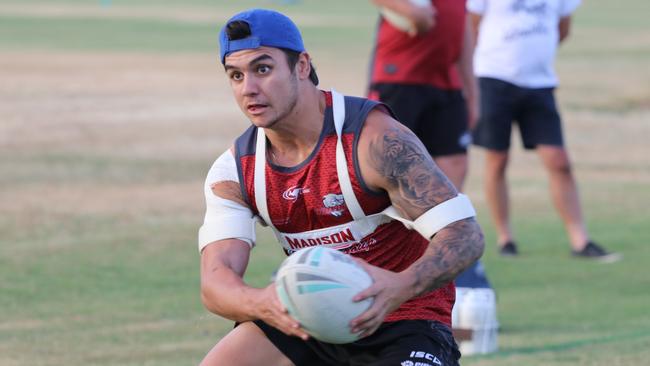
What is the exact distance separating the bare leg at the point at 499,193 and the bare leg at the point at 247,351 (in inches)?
242

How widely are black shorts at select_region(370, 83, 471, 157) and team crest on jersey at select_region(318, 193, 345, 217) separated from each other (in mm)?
4606

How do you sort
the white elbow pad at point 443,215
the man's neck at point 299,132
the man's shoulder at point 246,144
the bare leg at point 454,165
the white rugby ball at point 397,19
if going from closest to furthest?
the white elbow pad at point 443,215 → the man's neck at point 299,132 → the man's shoulder at point 246,144 → the white rugby ball at point 397,19 → the bare leg at point 454,165

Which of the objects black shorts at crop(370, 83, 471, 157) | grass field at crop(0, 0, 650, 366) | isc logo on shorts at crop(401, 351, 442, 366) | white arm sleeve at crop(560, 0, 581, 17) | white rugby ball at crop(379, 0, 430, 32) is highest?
white rugby ball at crop(379, 0, 430, 32)

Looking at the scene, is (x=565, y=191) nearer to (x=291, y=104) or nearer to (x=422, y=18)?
(x=422, y=18)

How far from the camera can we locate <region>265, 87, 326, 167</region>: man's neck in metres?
5.27

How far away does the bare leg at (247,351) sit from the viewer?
5297mm

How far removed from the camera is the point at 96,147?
16844 mm

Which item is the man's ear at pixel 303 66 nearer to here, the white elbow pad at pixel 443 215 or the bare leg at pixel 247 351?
the white elbow pad at pixel 443 215

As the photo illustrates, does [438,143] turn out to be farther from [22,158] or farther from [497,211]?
[22,158]

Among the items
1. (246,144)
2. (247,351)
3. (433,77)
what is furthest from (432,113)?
(247,351)

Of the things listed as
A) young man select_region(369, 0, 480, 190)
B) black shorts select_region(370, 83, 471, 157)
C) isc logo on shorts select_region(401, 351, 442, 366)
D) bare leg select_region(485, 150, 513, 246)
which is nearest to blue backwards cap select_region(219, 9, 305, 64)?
isc logo on shorts select_region(401, 351, 442, 366)

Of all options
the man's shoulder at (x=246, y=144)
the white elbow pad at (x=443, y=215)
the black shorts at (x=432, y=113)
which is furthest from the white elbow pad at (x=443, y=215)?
the black shorts at (x=432, y=113)

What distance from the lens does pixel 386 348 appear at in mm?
5254

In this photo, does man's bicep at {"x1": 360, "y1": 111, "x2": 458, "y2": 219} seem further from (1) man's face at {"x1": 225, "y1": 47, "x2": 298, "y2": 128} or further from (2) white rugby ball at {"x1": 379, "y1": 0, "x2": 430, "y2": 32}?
(2) white rugby ball at {"x1": 379, "y1": 0, "x2": 430, "y2": 32}
